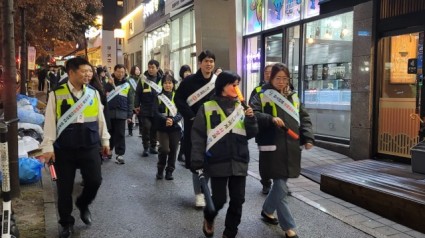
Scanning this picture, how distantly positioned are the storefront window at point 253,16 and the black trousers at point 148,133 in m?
5.80

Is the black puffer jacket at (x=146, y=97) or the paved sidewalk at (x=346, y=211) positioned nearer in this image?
the paved sidewalk at (x=346, y=211)

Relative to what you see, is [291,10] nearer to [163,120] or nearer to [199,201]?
[163,120]

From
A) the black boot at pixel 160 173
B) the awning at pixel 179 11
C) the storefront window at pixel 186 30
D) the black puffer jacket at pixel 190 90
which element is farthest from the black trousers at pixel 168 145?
the storefront window at pixel 186 30

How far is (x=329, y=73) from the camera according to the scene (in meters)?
10.2

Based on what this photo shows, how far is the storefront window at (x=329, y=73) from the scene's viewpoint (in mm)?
9570

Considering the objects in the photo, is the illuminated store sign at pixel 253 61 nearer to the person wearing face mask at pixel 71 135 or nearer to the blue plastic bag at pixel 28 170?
the blue plastic bag at pixel 28 170

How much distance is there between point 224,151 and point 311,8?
25.2 ft

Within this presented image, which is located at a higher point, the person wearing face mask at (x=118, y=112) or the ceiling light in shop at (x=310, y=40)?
the ceiling light in shop at (x=310, y=40)

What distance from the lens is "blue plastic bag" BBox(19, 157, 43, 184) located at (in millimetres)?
6270

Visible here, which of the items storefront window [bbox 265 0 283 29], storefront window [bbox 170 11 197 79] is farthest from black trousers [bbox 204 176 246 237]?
storefront window [bbox 170 11 197 79]

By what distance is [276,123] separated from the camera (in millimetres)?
4281

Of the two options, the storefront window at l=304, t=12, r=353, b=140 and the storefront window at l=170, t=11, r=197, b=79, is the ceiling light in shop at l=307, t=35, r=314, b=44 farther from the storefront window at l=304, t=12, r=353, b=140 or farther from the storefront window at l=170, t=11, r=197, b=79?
the storefront window at l=170, t=11, r=197, b=79

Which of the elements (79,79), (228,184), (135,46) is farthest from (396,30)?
(135,46)

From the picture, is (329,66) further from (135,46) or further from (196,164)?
(135,46)
